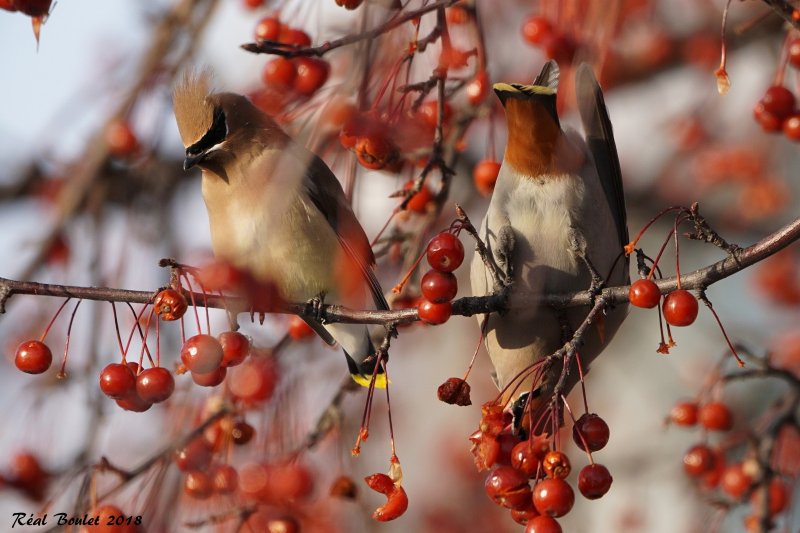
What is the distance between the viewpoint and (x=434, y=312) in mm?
2100

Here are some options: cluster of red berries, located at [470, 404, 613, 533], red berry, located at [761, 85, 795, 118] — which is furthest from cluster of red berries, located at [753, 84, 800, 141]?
cluster of red berries, located at [470, 404, 613, 533]

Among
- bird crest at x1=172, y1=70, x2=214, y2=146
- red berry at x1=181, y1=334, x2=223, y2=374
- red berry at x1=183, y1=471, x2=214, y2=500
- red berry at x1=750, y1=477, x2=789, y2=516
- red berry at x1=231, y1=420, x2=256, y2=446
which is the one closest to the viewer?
red berry at x1=181, y1=334, x2=223, y2=374

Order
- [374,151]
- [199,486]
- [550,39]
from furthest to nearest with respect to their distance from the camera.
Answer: [550,39]
[199,486]
[374,151]

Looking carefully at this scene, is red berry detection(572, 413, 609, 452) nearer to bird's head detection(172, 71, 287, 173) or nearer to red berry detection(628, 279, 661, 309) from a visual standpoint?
red berry detection(628, 279, 661, 309)

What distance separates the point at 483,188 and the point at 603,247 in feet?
2.05

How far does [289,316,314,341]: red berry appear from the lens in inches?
125

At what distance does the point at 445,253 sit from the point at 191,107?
4.84ft

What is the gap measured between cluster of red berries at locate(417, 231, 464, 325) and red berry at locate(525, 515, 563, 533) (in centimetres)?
46

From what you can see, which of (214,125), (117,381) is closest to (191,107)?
(214,125)

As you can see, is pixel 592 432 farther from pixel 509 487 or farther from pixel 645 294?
pixel 645 294

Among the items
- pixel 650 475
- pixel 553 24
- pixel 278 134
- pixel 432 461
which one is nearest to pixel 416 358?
pixel 432 461

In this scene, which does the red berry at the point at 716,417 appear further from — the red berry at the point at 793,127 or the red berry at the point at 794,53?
the red berry at the point at 794,53

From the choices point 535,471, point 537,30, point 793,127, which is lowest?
point 535,471

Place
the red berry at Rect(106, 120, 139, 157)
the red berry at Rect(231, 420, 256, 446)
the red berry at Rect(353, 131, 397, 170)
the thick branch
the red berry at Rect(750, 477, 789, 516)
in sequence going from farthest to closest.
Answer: the red berry at Rect(106, 120, 139, 157) < the red berry at Rect(750, 477, 789, 516) < the red berry at Rect(231, 420, 256, 446) < the red berry at Rect(353, 131, 397, 170) < the thick branch
